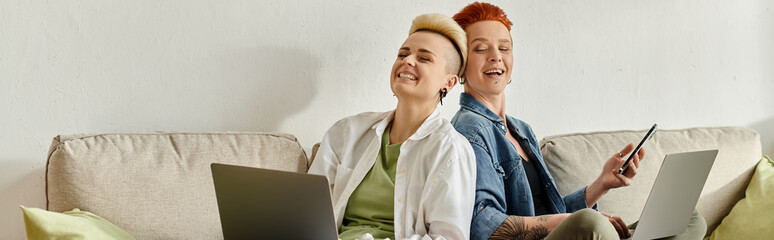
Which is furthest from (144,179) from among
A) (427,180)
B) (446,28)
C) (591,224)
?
(591,224)

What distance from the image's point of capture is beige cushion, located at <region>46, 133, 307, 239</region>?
77.1 inches

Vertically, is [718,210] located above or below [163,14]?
below

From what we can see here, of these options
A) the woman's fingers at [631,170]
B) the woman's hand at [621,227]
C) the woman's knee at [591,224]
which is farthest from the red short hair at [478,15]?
the woman's knee at [591,224]

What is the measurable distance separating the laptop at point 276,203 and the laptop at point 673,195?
794mm

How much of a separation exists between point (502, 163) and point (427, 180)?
11.5 inches

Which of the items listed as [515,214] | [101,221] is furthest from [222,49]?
[515,214]

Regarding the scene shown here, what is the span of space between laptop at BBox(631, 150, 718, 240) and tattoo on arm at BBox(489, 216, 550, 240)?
0.23 metres

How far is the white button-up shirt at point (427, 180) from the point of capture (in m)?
1.82

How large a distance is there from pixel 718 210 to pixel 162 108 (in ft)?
6.05

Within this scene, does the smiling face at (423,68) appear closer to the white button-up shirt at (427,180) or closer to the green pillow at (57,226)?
the white button-up shirt at (427,180)

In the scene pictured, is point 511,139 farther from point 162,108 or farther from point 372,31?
point 162,108

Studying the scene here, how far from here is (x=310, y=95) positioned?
2398 millimetres

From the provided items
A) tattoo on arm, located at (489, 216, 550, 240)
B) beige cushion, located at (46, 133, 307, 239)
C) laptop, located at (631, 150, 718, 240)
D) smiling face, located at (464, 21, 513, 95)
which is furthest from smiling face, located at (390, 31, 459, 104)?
laptop, located at (631, 150, 718, 240)

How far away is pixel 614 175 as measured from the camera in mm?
2113
